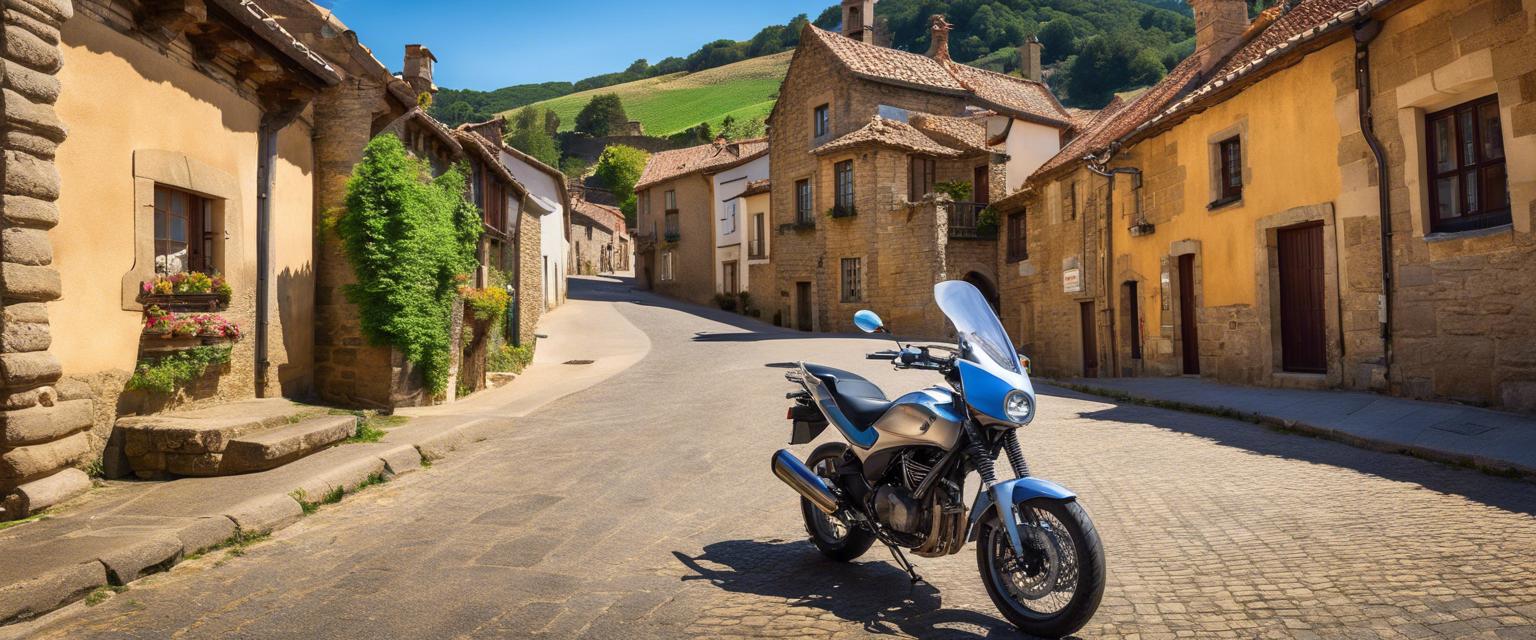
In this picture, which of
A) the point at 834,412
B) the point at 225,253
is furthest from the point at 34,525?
the point at 834,412

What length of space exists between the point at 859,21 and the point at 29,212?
36.7m

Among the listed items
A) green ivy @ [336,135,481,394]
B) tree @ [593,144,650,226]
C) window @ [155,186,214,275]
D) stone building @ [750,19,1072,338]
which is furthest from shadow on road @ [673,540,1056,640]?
tree @ [593,144,650,226]

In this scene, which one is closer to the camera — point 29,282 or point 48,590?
point 48,590

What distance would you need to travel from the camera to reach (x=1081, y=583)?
3473 mm

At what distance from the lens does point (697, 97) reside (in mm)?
98875

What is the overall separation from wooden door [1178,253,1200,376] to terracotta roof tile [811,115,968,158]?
597 inches

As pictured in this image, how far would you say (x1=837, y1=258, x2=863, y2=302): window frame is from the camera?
3108cm

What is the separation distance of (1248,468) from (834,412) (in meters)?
4.01

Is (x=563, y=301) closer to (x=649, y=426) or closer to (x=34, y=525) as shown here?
→ (x=649, y=426)

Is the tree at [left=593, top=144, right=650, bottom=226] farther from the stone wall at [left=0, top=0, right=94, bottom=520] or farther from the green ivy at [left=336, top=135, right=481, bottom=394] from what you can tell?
the stone wall at [left=0, top=0, right=94, bottom=520]

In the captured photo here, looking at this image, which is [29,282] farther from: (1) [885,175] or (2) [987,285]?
(2) [987,285]

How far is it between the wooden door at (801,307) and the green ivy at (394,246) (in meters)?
Answer: 22.6

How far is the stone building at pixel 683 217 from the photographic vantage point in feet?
136

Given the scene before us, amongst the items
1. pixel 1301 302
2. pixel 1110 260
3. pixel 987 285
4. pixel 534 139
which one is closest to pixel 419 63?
pixel 1110 260
